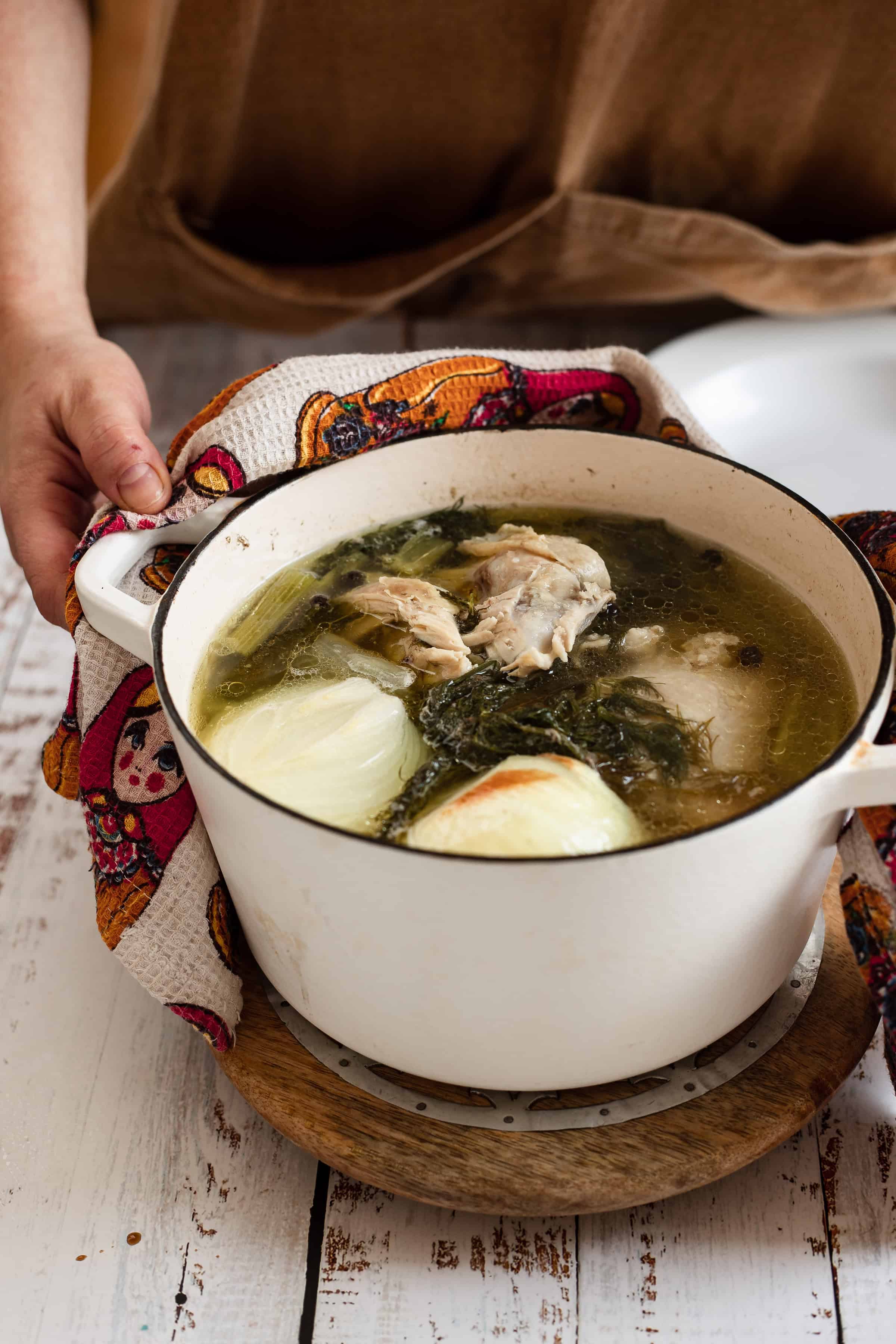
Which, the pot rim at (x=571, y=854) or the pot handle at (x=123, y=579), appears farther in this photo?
the pot handle at (x=123, y=579)

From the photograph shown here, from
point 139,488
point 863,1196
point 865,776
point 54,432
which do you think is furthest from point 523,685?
point 54,432

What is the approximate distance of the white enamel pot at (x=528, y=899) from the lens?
1024 mm

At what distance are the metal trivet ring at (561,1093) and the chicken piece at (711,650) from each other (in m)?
0.40

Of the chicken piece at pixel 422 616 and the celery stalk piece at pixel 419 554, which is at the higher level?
the chicken piece at pixel 422 616

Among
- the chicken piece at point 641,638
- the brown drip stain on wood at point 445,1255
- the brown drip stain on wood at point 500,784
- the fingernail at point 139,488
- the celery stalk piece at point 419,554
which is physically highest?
the brown drip stain on wood at point 500,784

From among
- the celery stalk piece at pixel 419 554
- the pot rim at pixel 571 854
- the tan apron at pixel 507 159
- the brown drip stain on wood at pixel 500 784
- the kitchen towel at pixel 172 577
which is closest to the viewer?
the pot rim at pixel 571 854

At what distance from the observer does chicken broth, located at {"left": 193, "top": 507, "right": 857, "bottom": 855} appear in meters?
1.20

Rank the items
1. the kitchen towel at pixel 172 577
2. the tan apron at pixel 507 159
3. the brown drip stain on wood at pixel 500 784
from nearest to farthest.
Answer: the brown drip stain on wood at pixel 500 784 → the kitchen towel at pixel 172 577 → the tan apron at pixel 507 159

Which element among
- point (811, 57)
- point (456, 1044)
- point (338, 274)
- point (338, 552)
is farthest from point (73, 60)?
point (456, 1044)

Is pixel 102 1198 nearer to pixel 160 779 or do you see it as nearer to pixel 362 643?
pixel 160 779

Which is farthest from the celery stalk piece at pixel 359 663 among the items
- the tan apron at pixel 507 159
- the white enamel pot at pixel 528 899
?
the tan apron at pixel 507 159

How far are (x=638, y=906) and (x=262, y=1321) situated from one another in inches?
23.3

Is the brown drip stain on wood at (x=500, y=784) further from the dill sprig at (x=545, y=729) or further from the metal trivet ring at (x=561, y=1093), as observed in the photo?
the metal trivet ring at (x=561, y=1093)

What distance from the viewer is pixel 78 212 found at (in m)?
2.06
